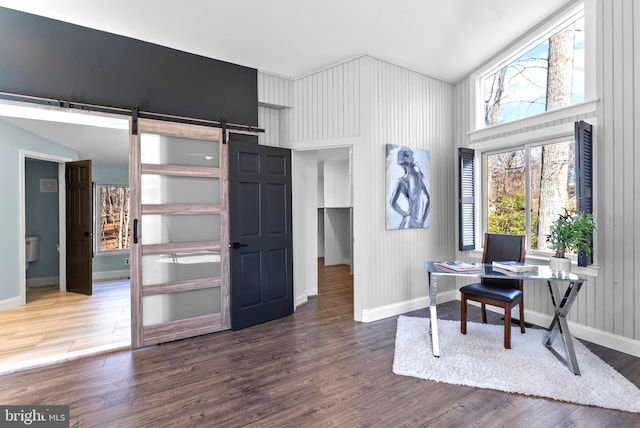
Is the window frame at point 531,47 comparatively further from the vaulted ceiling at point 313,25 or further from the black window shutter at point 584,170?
the black window shutter at point 584,170

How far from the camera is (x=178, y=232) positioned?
11.0ft

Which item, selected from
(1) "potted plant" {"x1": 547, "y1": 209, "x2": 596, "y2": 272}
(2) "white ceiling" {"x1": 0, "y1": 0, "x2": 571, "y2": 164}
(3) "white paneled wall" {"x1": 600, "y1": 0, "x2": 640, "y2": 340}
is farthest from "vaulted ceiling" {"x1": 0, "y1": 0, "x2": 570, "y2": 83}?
(1) "potted plant" {"x1": 547, "y1": 209, "x2": 596, "y2": 272}

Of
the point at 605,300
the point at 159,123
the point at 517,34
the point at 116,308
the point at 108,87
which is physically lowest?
the point at 116,308

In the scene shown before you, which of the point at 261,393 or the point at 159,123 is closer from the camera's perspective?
the point at 261,393

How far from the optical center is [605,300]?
2.95 metres

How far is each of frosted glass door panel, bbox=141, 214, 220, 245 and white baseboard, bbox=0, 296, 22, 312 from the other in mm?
2944

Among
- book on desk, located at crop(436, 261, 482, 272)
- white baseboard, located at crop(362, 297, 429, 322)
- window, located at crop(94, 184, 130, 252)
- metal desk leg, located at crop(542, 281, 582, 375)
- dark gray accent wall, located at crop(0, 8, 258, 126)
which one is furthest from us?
window, located at crop(94, 184, 130, 252)

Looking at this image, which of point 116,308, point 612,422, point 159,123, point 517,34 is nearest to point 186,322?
point 116,308

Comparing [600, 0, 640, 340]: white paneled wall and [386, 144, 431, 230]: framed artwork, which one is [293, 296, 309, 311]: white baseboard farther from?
[600, 0, 640, 340]: white paneled wall

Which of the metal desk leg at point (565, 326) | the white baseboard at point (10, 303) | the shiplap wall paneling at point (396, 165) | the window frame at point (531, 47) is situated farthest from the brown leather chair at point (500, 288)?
the white baseboard at point (10, 303)

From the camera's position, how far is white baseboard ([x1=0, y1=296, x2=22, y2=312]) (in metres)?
4.23

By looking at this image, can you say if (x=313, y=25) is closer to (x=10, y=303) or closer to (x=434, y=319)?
(x=434, y=319)

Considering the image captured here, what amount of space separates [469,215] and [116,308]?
5.18 metres

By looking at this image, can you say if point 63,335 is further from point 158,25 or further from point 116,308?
point 158,25
